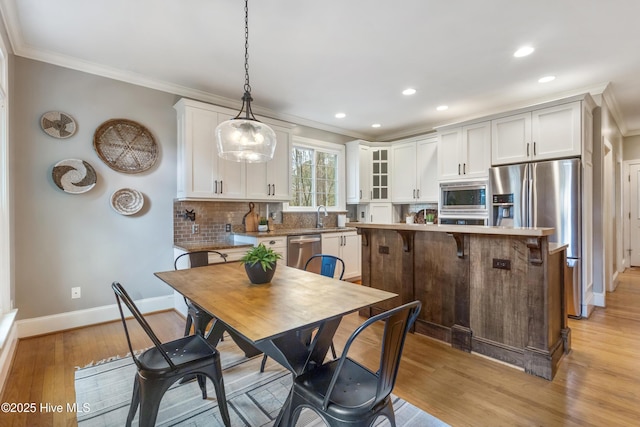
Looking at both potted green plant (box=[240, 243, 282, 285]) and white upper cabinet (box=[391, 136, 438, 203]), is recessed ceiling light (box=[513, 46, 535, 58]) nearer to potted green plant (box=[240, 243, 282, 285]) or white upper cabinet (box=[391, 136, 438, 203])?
white upper cabinet (box=[391, 136, 438, 203])

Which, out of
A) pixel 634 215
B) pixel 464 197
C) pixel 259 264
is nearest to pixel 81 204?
pixel 259 264

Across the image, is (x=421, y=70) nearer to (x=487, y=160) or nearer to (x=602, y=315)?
(x=487, y=160)

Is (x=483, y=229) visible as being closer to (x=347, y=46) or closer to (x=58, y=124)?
(x=347, y=46)

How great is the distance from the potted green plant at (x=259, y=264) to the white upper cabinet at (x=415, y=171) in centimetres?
389

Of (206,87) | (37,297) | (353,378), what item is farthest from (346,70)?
(37,297)

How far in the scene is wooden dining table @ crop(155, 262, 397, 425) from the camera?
4.32ft

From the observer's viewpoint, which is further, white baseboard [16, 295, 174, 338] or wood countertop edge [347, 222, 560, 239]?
white baseboard [16, 295, 174, 338]

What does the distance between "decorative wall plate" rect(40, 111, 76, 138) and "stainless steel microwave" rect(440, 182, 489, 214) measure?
4.66m

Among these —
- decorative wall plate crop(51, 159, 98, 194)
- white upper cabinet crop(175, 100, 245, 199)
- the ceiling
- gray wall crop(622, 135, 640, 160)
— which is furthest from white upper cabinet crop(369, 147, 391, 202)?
gray wall crop(622, 135, 640, 160)

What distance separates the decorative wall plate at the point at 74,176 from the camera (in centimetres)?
304

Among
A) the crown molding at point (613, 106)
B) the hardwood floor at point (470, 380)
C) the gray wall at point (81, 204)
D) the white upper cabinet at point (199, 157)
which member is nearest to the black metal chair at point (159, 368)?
the hardwood floor at point (470, 380)

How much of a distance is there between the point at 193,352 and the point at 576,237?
3.97 metres

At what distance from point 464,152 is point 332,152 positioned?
85.8 inches

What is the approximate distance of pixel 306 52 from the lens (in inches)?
116
